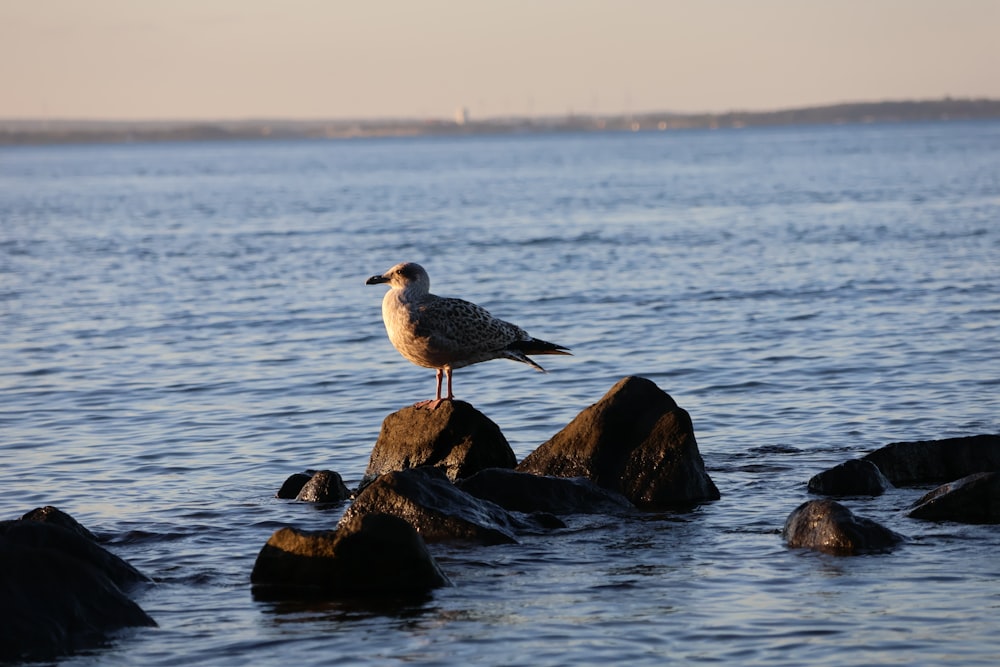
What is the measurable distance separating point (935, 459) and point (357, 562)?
5705 mm

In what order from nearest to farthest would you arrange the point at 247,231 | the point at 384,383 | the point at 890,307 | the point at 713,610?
the point at 713,610 → the point at 384,383 → the point at 890,307 → the point at 247,231

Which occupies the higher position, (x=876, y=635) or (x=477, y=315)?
(x=477, y=315)

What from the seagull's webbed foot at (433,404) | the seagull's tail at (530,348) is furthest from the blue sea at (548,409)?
the seagull's tail at (530,348)

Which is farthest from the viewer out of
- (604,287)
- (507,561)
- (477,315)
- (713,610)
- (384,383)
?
(604,287)

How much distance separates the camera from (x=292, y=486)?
520 inches

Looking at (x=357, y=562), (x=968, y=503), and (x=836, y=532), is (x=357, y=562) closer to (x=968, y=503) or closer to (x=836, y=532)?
(x=836, y=532)

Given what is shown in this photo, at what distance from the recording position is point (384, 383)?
19969 millimetres

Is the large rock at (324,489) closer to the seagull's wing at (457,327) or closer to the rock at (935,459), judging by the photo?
the seagull's wing at (457,327)

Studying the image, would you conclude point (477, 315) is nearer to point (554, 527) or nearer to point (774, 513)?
point (554, 527)

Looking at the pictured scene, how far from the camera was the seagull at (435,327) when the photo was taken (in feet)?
42.4

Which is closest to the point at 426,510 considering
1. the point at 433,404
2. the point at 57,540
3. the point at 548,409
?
the point at 433,404

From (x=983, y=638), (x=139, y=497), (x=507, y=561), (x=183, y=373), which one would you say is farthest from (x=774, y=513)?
(x=183, y=373)

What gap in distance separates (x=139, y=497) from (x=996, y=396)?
1018cm

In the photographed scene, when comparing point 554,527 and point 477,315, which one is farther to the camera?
point 477,315
